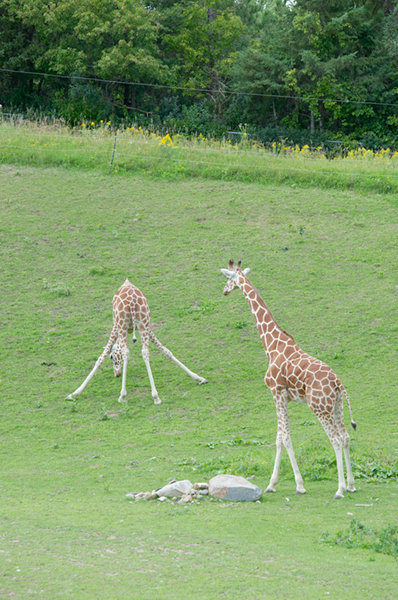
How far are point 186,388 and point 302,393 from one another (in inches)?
235

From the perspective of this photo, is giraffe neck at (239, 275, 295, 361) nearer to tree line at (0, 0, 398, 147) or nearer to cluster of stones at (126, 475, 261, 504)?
cluster of stones at (126, 475, 261, 504)

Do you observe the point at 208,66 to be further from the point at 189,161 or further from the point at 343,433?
the point at 343,433

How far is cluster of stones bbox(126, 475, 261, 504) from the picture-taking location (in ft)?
31.1

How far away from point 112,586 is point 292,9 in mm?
41834

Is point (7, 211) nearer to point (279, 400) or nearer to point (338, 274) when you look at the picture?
point (338, 274)

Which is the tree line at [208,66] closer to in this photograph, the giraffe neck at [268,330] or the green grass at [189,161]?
the green grass at [189,161]

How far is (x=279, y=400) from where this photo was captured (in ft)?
33.3

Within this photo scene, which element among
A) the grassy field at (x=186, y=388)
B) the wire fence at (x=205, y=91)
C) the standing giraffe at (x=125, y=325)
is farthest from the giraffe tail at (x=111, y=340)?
the wire fence at (x=205, y=91)

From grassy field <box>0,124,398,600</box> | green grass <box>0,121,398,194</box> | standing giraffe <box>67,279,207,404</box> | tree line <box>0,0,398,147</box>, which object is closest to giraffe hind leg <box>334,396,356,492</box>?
grassy field <box>0,124,398,600</box>

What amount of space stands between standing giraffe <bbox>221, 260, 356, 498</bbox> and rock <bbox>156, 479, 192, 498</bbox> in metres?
1.09

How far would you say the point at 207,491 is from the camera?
9680 mm

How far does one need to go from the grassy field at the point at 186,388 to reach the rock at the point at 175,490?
1.39 ft

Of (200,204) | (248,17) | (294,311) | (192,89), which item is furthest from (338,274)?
(248,17)

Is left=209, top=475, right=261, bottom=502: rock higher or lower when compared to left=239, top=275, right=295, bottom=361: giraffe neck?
lower
